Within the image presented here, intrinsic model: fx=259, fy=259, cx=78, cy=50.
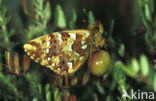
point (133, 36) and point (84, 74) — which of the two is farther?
point (133, 36)

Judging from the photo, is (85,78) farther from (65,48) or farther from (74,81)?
(65,48)

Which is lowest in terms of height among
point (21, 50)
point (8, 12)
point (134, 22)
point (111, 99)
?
point (111, 99)

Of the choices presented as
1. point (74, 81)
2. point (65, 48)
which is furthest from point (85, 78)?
point (65, 48)

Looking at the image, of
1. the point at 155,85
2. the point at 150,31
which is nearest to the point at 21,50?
the point at 150,31

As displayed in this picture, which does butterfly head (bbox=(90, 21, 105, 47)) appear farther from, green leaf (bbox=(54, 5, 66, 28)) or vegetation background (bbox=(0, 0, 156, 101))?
green leaf (bbox=(54, 5, 66, 28))

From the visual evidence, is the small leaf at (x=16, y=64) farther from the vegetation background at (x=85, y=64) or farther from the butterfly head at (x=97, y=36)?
the butterfly head at (x=97, y=36)

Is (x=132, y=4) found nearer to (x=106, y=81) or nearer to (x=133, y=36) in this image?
(x=133, y=36)
